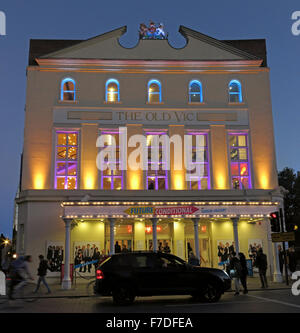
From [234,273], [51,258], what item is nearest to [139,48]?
[51,258]

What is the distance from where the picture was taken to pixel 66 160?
24750 mm

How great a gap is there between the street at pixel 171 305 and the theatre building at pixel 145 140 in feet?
27.4

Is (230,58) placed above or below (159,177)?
above

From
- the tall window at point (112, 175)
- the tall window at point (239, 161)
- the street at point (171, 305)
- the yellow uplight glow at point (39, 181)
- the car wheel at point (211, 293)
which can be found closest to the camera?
the street at point (171, 305)

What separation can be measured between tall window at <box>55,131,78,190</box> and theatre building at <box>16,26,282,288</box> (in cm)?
6

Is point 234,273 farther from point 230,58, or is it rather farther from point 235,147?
point 230,58

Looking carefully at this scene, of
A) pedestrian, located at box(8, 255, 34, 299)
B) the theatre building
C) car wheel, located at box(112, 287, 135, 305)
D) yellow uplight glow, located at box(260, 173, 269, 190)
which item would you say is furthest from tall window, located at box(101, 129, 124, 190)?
car wheel, located at box(112, 287, 135, 305)

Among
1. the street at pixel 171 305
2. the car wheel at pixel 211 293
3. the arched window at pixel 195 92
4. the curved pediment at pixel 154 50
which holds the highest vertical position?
the curved pediment at pixel 154 50

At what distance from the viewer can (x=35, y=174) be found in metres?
24.2

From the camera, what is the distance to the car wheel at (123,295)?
13.4 metres

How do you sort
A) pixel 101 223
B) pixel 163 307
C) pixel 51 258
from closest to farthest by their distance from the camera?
pixel 163 307 < pixel 51 258 < pixel 101 223

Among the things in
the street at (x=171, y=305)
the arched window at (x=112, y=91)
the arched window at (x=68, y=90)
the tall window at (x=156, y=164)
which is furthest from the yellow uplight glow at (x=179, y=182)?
the street at (x=171, y=305)

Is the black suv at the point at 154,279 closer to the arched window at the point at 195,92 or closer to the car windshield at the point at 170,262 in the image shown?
the car windshield at the point at 170,262
